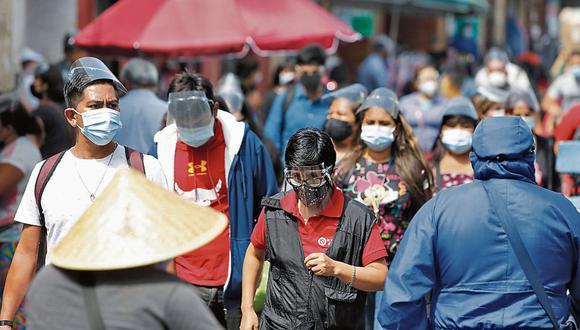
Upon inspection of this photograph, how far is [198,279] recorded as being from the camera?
5602 millimetres

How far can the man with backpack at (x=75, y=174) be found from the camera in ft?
15.6

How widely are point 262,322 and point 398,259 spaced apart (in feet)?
2.71

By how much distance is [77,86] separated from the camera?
16.0ft

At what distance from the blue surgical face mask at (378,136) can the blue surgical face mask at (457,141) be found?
0.76 m

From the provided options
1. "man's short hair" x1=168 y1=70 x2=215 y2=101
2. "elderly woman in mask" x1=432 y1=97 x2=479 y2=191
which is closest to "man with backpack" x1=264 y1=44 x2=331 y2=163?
"elderly woman in mask" x1=432 y1=97 x2=479 y2=191

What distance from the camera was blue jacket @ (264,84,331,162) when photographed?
8961mm

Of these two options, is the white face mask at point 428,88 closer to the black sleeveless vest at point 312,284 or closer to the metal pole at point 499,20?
the black sleeveless vest at point 312,284

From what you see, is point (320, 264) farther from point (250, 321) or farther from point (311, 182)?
point (250, 321)

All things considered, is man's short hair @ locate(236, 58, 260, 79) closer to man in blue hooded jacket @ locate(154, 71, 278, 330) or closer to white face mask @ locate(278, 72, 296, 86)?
white face mask @ locate(278, 72, 296, 86)

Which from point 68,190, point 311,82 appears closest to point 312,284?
point 68,190

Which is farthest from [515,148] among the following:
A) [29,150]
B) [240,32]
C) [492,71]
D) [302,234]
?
[492,71]

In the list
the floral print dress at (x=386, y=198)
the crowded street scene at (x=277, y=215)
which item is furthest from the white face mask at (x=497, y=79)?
the floral print dress at (x=386, y=198)

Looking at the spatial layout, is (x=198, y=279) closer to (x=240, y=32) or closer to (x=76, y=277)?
(x=76, y=277)

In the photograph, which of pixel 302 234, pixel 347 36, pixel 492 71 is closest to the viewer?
pixel 302 234
